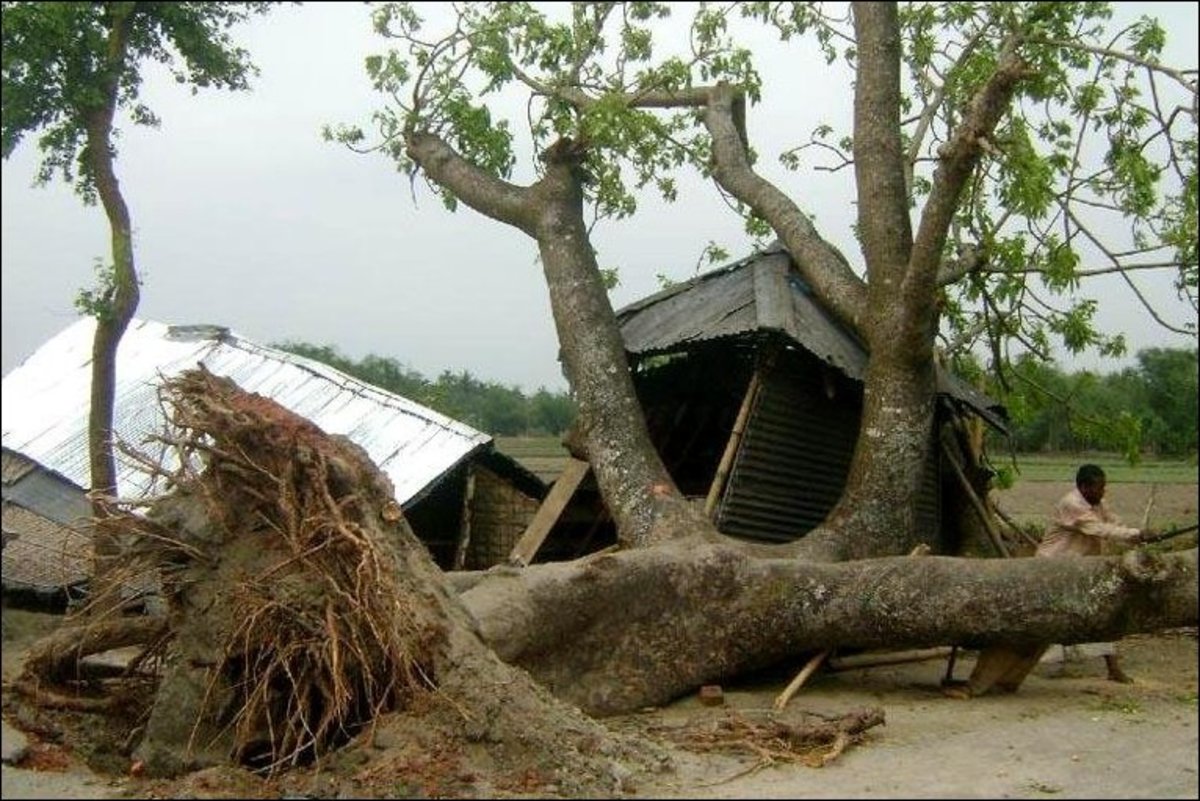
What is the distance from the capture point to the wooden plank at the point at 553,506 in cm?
1078

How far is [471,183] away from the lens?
38.1 ft

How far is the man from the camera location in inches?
318

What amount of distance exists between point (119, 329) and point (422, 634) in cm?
465

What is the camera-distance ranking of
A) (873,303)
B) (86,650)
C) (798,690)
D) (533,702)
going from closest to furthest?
(533,702) < (86,650) < (798,690) < (873,303)

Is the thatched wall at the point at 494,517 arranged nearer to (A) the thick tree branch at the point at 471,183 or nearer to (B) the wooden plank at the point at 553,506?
(B) the wooden plank at the point at 553,506

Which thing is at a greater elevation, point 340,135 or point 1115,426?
point 340,135

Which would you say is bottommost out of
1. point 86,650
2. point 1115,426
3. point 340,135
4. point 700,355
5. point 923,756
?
point 923,756

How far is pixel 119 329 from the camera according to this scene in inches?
376

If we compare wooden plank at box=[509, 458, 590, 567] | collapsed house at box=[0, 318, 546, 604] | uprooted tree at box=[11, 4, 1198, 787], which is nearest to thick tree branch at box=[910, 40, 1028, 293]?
uprooted tree at box=[11, 4, 1198, 787]

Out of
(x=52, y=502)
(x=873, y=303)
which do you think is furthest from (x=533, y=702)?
(x=52, y=502)

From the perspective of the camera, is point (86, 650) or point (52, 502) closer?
point (86, 650)

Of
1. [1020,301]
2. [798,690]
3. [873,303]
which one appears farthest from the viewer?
[1020,301]

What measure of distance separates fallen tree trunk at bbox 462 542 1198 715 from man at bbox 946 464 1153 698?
0.91 ft

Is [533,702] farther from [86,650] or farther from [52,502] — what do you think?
[52,502]
